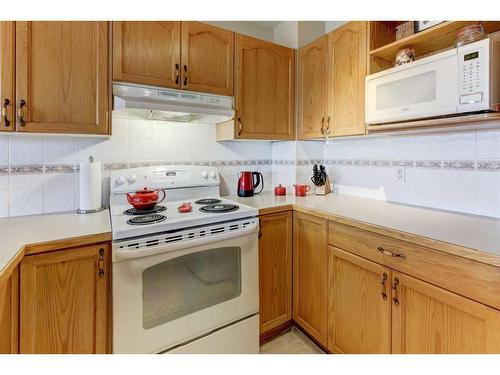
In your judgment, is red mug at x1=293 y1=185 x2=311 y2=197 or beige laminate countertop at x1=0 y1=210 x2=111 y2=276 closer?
beige laminate countertop at x1=0 y1=210 x2=111 y2=276

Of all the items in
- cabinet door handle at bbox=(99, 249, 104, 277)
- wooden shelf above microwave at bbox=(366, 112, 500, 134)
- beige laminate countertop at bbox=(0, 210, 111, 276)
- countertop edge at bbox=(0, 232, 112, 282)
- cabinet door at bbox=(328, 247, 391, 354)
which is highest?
wooden shelf above microwave at bbox=(366, 112, 500, 134)

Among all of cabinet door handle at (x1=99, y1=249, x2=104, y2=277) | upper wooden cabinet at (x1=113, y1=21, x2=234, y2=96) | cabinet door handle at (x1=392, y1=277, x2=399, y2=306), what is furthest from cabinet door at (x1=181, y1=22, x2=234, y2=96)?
cabinet door handle at (x1=392, y1=277, x2=399, y2=306)

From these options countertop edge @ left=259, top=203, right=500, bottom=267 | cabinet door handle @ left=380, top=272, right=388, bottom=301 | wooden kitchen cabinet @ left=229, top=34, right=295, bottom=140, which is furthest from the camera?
wooden kitchen cabinet @ left=229, top=34, right=295, bottom=140

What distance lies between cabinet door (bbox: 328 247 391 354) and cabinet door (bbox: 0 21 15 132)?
5.66 feet

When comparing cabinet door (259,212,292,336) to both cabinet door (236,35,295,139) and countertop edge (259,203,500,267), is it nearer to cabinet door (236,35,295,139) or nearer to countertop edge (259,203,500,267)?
countertop edge (259,203,500,267)

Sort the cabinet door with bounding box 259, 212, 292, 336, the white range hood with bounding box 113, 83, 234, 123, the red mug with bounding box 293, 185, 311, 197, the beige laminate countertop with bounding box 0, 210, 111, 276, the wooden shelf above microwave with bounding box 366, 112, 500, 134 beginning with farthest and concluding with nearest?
the red mug with bounding box 293, 185, 311, 197 < the cabinet door with bounding box 259, 212, 292, 336 < the white range hood with bounding box 113, 83, 234, 123 < the wooden shelf above microwave with bounding box 366, 112, 500, 134 < the beige laminate countertop with bounding box 0, 210, 111, 276

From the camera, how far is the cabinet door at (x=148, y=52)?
4.96 ft

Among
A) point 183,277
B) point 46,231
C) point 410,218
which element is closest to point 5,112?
point 46,231

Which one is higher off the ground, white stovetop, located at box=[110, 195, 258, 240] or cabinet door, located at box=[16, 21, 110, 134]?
cabinet door, located at box=[16, 21, 110, 134]

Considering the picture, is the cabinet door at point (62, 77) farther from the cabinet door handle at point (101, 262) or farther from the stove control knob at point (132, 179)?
the cabinet door handle at point (101, 262)

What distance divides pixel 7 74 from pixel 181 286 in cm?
126

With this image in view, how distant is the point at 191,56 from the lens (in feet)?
5.69

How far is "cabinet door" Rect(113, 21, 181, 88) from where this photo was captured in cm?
151
